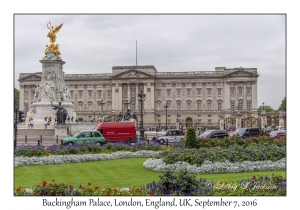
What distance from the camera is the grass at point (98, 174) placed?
12.6 m

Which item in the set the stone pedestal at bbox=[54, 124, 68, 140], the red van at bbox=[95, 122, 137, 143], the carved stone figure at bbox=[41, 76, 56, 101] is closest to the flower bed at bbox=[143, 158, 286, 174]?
the red van at bbox=[95, 122, 137, 143]

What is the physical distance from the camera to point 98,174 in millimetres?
14297

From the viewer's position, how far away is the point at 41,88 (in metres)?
44.3

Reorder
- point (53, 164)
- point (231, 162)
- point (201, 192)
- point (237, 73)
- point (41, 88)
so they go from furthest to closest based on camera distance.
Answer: point (237, 73), point (41, 88), point (53, 164), point (231, 162), point (201, 192)

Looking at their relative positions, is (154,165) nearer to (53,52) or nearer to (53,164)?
(53,164)

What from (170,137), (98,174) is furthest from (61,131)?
(98,174)

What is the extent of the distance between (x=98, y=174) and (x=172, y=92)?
82766 mm

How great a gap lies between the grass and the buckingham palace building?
75964 mm

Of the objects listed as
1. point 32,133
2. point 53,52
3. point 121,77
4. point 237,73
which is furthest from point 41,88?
point 237,73

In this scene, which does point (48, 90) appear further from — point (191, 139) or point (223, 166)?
point (223, 166)

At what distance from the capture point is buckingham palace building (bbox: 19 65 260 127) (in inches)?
3652

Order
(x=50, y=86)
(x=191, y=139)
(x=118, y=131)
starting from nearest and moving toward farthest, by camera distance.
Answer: (x=191, y=139)
(x=118, y=131)
(x=50, y=86)

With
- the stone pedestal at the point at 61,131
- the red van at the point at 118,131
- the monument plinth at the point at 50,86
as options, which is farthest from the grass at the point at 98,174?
the monument plinth at the point at 50,86

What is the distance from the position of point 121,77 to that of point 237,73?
27.2 meters
